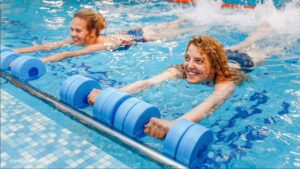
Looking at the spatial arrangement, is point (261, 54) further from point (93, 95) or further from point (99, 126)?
point (99, 126)

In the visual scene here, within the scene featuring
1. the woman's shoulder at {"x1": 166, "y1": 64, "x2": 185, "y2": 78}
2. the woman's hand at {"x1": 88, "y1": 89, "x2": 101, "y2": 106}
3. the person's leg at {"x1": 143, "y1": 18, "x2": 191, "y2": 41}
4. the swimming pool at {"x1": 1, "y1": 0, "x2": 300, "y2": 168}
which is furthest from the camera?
the person's leg at {"x1": 143, "y1": 18, "x2": 191, "y2": 41}

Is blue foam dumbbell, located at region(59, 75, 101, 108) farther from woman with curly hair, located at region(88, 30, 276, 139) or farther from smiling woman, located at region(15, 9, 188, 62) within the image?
smiling woman, located at region(15, 9, 188, 62)

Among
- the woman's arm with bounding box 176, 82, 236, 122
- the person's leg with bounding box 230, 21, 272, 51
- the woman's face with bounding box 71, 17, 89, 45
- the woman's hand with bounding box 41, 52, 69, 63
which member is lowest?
the woman's arm with bounding box 176, 82, 236, 122

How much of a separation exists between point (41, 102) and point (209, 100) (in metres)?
2.09

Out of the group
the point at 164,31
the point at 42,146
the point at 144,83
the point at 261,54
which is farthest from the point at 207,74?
the point at 164,31

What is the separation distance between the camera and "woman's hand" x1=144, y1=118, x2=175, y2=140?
2.91 m

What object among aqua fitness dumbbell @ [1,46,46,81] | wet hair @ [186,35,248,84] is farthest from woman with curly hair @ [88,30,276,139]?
aqua fitness dumbbell @ [1,46,46,81]

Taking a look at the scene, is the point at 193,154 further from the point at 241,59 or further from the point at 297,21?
the point at 297,21

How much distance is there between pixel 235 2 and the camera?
34.6ft

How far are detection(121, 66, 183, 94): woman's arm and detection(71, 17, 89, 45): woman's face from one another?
1.92 meters

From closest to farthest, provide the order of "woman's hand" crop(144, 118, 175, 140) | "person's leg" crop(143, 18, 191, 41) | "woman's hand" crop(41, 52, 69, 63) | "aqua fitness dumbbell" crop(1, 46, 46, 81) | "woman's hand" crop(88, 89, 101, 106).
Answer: "woman's hand" crop(144, 118, 175, 140) < "woman's hand" crop(88, 89, 101, 106) < "aqua fitness dumbbell" crop(1, 46, 46, 81) < "woman's hand" crop(41, 52, 69, 63) < "person's leg" crop(143, 18, 191, 41)

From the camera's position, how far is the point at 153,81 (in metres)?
4.25

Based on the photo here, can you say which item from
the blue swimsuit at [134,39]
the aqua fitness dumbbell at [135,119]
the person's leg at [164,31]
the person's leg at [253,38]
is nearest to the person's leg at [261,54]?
the person's leg at [253,38]

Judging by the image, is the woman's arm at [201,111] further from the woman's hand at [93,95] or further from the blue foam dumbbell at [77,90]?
the blue foam dumbbell at [77,90]
